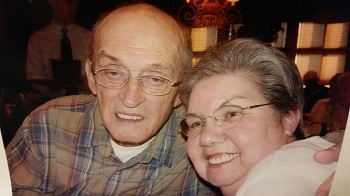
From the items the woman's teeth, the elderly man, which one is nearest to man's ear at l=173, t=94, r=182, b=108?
the elderly man

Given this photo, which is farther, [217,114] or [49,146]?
[49,146]

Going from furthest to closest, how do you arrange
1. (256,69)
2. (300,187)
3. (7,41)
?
1. (7,41)
2. (256,69)
3. (300,187)

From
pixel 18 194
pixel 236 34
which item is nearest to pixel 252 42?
pixel 236 34

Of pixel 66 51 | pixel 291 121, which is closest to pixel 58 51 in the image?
pixel 66 51

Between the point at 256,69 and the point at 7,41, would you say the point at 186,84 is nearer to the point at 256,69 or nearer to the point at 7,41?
the point at 256,69

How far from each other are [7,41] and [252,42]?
1.61 ft

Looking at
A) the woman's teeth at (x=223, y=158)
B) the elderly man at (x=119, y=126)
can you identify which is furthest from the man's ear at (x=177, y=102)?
the woman's teeth at (x=223, y=158)

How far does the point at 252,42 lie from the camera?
0.67 m

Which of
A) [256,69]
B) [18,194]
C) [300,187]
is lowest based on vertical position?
[18,194]

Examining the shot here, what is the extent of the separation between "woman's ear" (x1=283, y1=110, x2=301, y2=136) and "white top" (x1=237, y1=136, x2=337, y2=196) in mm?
Result: 58

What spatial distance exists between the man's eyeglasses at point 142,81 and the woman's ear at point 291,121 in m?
0.21

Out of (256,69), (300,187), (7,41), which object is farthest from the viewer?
(7,41)

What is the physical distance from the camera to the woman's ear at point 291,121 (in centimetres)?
66

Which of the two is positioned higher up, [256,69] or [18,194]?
[256,69]
